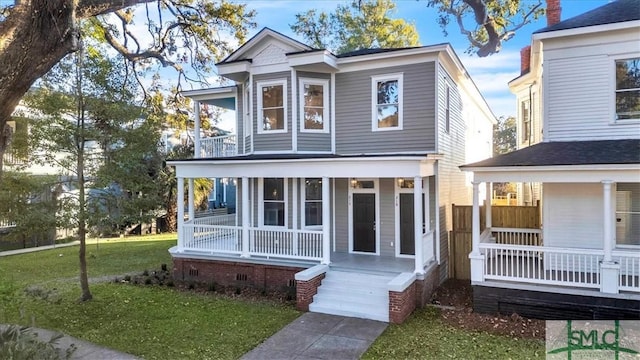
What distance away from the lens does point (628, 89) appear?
9.82 m

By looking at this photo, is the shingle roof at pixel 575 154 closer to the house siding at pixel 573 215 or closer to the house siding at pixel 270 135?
the house siding at pixel 573 215

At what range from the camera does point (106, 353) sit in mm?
7312

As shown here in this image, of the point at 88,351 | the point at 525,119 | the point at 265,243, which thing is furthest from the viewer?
the point at 525,119

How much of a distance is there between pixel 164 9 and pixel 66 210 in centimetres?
991

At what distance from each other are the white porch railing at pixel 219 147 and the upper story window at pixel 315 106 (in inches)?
129

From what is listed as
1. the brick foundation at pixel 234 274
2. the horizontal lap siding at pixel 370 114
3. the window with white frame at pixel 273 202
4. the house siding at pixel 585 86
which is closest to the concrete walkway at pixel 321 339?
the brick foundation at pixel 234 274

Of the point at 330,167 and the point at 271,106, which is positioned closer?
the point at 330,167

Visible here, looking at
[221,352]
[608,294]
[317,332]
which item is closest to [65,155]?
[221,352]

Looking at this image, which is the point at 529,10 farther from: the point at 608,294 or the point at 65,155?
the point at 65,155

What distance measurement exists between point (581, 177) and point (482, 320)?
3.75 m

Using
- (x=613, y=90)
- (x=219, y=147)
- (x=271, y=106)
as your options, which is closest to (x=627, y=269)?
(x=613, y=90)

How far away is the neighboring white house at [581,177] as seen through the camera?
337 inches

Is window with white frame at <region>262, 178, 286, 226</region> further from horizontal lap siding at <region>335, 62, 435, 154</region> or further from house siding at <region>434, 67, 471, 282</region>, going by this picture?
house siding at <region>434, 67, 471, 282</region>

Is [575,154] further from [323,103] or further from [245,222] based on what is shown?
[245,222]
